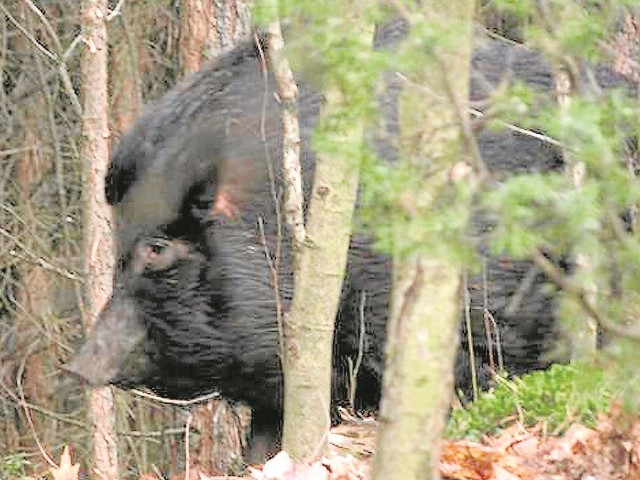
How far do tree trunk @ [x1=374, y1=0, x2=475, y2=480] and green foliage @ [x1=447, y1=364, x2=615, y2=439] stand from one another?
1.65 meters

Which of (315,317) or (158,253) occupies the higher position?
(158,253)

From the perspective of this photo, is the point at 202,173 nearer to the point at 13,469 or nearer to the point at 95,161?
the point at 95,161

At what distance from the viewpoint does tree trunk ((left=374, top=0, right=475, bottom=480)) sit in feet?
12.0

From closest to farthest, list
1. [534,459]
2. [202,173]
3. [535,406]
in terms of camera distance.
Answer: [534,459] < [535,406] < [202,173]

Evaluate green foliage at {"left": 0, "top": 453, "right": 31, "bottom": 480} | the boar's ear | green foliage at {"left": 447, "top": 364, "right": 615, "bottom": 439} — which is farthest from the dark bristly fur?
green foliage at {"left": 0, "top": 453, "right": 31, "bottom": 480}

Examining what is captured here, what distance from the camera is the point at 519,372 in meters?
7.27

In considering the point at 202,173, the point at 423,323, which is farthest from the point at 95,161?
the point at 423,323

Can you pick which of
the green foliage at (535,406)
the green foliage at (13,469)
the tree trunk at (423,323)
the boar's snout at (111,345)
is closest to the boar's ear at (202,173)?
the boar's snout at (111,345)

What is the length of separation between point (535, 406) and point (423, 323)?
212 cm

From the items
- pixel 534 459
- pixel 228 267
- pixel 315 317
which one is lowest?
pixel 534 459

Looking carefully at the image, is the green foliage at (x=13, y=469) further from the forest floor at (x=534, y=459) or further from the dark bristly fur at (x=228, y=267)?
the forest floor at (x=534, y=459)

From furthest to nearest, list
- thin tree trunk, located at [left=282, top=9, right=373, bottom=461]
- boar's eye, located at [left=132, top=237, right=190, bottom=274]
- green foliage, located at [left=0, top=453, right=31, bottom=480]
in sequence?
1. green foliage, located at [left=0, top=453, right=31, bottom=480]
2. boar's eye, located at [left=132, top=237, right=190, bottom=274]
3. thin tree trunk, located at [left=282, top=9, right=373, bottom=461]

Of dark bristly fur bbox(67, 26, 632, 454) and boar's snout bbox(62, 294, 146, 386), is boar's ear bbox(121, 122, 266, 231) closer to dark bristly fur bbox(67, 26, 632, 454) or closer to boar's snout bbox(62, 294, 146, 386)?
dark bristly fur bbox(67, 26, 632, 454)

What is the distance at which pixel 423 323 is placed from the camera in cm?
382
